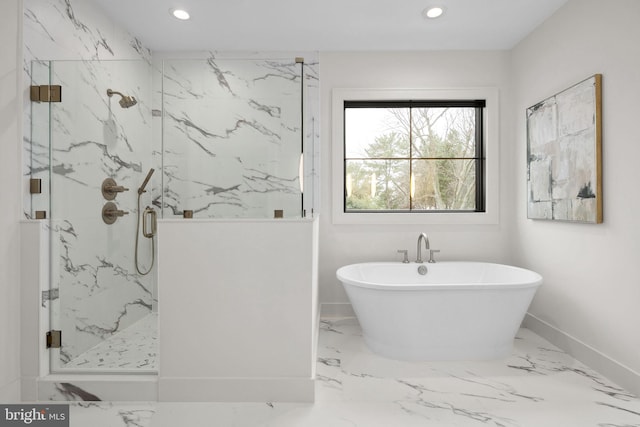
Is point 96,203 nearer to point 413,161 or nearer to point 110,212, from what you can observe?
point 110,212

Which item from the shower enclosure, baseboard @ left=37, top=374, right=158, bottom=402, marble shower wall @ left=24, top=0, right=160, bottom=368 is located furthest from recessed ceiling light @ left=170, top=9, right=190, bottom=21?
baseboard @ left=37, top=374, right=158, bottom=402

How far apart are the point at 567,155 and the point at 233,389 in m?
2.57

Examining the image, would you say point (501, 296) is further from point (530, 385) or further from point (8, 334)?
point (8, 334)

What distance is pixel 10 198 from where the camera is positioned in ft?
5.89

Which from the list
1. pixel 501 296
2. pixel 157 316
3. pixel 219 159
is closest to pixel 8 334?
pixel 157 316

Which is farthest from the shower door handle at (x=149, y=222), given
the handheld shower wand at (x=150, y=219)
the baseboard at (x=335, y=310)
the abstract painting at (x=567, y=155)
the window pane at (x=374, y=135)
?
the abstract painting at (x=567, y=155)

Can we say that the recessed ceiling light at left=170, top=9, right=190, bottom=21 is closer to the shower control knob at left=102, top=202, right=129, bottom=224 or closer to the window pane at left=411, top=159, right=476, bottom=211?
the shower control knob at left=102, top=202, right=129, bottom=224

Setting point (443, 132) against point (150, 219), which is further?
point (443, 132)

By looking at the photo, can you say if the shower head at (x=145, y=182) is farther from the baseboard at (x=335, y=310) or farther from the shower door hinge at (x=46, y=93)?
the baseboard at (x=335, y=310)

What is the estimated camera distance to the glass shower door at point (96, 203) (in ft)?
6.31

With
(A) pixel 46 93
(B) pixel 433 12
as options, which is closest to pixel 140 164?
(A) pixel 46 93

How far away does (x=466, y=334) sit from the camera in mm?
2307

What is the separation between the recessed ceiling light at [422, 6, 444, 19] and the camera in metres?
2.52

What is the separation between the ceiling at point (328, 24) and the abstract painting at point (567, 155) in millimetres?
704
